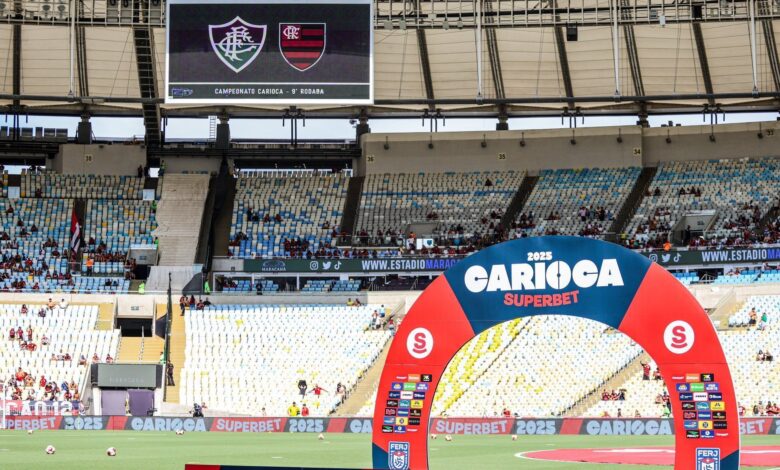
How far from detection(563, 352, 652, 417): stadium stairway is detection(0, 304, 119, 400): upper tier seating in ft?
65.9

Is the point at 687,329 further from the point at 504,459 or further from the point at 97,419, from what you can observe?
the point at 97,419

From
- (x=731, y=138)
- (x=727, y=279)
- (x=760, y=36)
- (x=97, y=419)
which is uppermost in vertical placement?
(x=760, y=36)

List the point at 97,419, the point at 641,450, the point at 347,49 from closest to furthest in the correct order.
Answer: the point at 641,450, the point at 97,419, the point at 347,49

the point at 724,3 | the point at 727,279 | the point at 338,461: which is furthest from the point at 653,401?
the point at 338,461

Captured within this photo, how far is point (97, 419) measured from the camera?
42406 millimetres

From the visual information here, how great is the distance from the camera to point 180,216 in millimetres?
64562

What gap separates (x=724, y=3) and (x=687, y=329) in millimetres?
42120

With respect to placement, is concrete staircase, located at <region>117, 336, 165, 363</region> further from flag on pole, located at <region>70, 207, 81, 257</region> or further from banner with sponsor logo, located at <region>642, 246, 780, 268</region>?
banner with sponsor logo, located at <region>642, 246, 780, 268</region>

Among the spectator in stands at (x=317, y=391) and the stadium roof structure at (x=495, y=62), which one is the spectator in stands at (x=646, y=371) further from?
the stadium roof structure at (x=495, y=62)

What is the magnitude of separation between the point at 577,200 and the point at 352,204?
12.2 meters

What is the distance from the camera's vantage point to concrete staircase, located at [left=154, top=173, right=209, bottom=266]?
61969 mm

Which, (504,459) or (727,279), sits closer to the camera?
(504,459)

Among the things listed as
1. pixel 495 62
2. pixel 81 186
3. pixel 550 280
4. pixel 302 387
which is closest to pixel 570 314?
pixel 550 280

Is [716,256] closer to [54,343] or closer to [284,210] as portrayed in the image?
[284,210]
